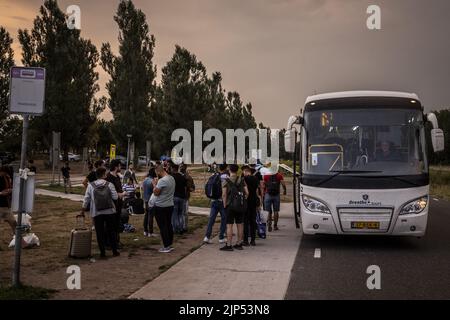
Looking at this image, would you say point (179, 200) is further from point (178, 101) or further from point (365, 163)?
point (178, 101)

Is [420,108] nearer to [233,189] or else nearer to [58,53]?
[233,189]

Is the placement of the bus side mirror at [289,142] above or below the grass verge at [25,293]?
above

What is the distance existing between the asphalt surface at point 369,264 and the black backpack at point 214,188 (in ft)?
7.19

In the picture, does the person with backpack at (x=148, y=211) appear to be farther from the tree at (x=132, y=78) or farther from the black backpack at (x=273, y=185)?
the tree at (x=132, y=78)

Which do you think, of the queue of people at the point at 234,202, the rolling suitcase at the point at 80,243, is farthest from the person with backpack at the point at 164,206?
the rolling suitcase at the point at 80,243

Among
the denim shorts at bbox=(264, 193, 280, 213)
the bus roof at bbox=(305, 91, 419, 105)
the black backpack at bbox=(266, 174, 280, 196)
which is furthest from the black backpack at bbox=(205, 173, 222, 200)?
the bus roof at bbox=(305, 91, 419, 105)

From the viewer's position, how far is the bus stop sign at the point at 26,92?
699 cm

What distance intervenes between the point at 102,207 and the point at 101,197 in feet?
0.62

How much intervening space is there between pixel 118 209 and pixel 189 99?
47758mm

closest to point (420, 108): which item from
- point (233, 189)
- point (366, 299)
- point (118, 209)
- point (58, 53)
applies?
point (233, 189)

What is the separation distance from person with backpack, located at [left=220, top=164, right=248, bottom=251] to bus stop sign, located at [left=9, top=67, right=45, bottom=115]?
4765 mm

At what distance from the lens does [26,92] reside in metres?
7.05

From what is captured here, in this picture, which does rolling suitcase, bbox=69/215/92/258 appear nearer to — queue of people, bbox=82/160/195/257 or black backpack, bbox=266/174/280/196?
queue of people, bbox=82/160/195/257

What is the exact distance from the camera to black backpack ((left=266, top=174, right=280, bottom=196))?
13.9m
